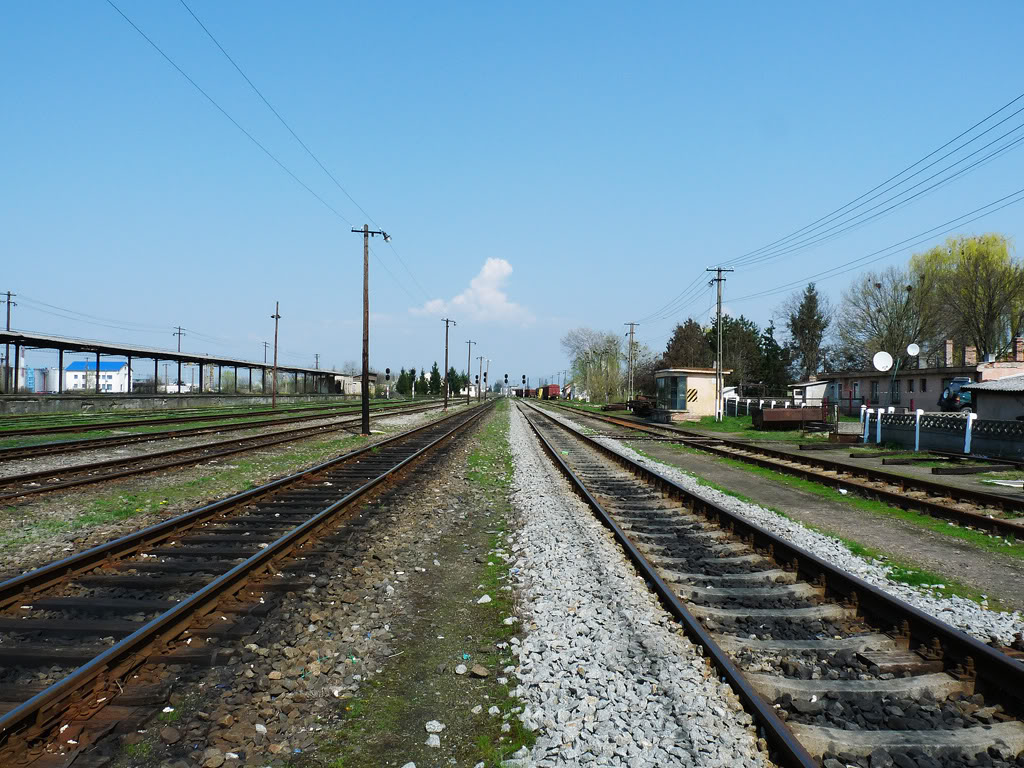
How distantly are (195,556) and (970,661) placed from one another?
23.5 feet

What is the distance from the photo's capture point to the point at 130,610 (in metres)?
5.40

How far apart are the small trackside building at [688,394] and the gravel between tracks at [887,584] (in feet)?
104

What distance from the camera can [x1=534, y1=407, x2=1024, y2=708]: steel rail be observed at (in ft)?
13.5

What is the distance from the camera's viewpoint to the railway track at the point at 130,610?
3656 mm

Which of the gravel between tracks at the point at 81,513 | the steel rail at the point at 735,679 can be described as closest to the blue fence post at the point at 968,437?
the steel rail at the point at 735,679

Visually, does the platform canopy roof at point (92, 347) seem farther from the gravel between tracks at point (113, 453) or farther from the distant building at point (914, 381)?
the distant building at point (914, 381)

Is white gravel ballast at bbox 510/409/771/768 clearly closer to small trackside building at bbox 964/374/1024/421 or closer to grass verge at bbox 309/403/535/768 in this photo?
grass verge at bbox 309/403/535/768

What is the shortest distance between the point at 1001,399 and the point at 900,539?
16524mm

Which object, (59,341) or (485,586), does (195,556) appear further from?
(59,341)

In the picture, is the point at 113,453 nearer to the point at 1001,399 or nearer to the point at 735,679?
the point at 735,679

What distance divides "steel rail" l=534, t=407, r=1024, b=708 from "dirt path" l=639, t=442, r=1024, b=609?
1.69 m

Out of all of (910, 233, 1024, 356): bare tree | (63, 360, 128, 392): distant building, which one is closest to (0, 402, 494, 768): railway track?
(910, 233, 1024, 356): bare tree

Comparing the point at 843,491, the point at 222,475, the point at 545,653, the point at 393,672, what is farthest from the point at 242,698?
the point at 843,491

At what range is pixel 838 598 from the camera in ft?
20.0
